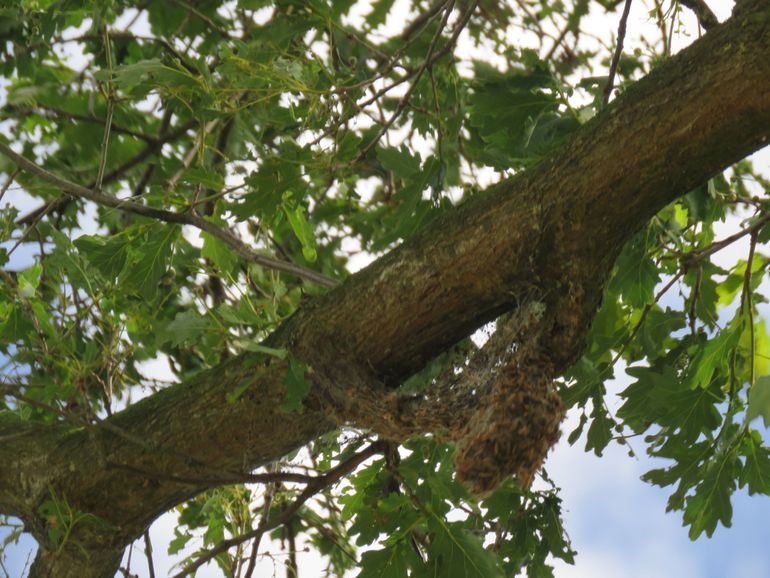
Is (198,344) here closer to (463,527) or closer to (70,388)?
(70,388)

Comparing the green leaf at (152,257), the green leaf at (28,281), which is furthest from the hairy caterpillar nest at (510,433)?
the green leaf at (28,281)

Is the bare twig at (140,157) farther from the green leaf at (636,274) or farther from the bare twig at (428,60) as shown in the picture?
the green leaf at (636,274)

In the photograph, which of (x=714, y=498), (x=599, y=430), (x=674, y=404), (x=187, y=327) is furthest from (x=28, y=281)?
(x=714, y=498)

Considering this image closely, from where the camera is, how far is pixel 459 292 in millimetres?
1771

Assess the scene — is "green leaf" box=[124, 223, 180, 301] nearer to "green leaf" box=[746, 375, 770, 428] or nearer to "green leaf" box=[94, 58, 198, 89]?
"green leaf" box=[94, 58, 198, 89]

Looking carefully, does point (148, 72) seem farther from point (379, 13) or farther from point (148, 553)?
point (148, 553)

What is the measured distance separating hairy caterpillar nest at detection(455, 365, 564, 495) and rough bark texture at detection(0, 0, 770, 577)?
0.27 ft

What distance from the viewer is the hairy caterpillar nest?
1.62 metres

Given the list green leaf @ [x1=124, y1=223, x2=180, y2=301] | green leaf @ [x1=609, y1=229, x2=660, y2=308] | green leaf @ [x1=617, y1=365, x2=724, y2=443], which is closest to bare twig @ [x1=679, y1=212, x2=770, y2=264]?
green leaf @ [x1=609, y1=229, x2=660, y2=308]

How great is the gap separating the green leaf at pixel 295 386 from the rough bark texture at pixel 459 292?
2.1 inches

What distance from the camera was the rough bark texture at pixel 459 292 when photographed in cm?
164

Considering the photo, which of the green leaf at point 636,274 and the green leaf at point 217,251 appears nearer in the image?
the green leaf at point 636,274

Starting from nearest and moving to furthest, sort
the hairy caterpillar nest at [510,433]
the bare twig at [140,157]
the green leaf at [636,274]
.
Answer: the hairy caterpillar nest at [510,433] → the green leaf at [636,274] → the bare twig at [140,157]

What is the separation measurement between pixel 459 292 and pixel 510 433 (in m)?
0.27
